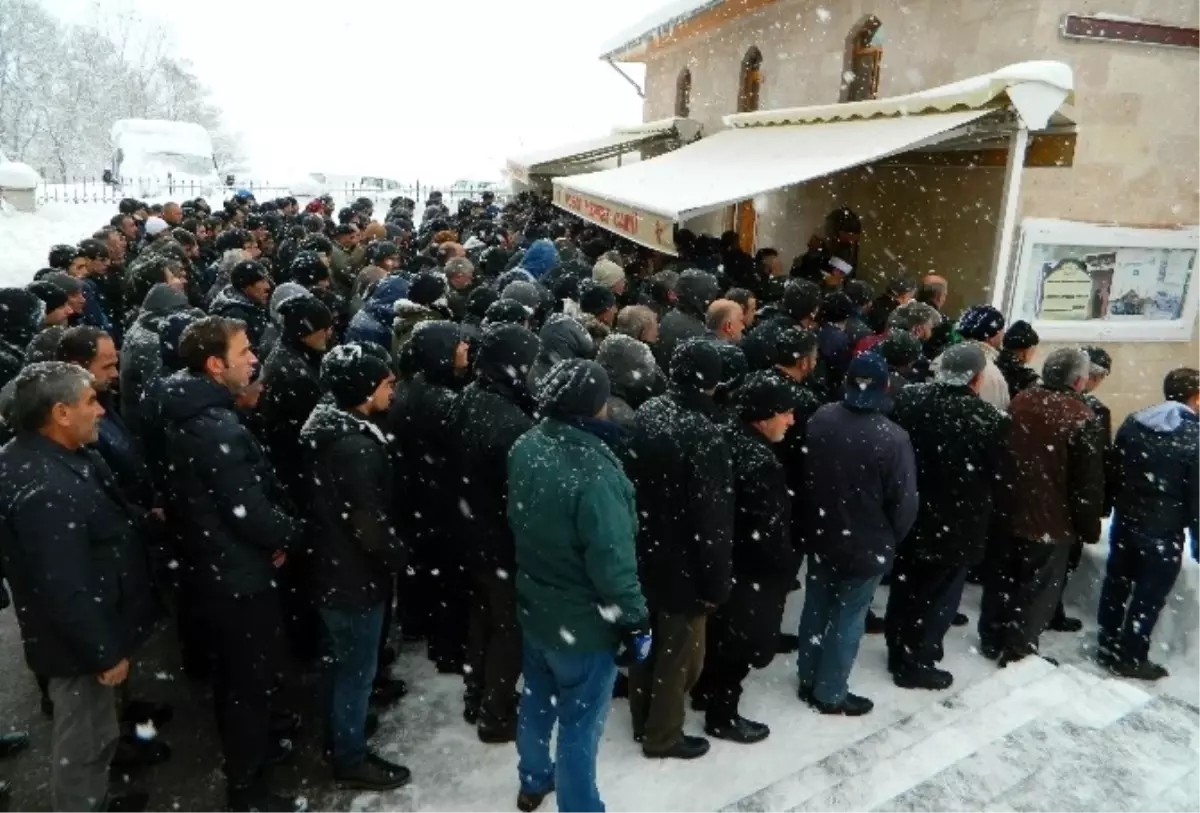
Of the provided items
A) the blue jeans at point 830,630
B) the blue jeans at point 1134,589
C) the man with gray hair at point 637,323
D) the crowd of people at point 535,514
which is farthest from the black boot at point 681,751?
the blue jeans at point 1134,589

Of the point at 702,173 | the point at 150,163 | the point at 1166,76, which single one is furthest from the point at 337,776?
the point at 150,163

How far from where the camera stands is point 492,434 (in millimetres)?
3441

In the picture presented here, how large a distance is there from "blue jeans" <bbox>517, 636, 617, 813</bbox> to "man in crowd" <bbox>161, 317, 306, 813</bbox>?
108cm

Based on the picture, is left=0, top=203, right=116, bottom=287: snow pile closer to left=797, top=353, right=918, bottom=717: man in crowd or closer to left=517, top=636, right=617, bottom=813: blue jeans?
left=517, top=636, right=617, bottom=813: blue jeans

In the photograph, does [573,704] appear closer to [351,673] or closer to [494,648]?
[494,648]

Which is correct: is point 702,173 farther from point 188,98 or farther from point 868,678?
point 188,98

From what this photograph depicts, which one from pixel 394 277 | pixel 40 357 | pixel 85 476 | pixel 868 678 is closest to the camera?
pixel 85 476

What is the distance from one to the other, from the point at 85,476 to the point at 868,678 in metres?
3.98

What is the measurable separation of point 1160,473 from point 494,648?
3.67m

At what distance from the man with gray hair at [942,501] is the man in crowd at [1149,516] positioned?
839 millimetres

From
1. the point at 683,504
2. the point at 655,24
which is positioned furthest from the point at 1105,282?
the point at 655,24

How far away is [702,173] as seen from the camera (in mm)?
8289

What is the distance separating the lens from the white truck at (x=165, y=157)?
31188 millimetres

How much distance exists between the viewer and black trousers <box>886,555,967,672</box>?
4.24 m
